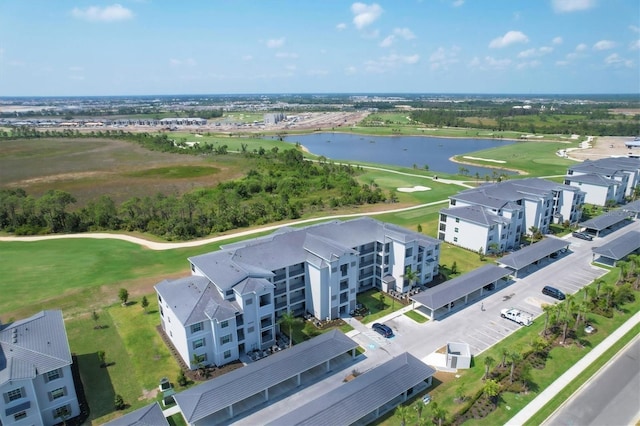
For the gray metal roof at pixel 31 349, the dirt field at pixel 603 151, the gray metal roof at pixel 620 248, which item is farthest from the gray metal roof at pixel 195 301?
the dirt field at pixel 603 151

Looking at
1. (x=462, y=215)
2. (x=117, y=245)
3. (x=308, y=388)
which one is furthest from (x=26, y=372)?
(x=462, y=215)

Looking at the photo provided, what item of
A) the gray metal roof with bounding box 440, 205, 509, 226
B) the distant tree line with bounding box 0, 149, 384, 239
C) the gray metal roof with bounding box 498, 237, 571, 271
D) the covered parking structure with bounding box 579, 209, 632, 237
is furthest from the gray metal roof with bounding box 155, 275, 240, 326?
the covered parking structure with bounding box 579, 209, 632, 237

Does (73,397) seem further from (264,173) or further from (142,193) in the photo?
(264,173)

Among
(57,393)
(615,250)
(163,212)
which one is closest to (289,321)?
(57,393)

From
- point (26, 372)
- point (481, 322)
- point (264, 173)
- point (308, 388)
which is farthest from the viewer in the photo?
point (264, 173)

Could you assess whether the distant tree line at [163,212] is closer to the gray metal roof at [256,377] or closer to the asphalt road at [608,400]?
the gray metal roof at [256,377]

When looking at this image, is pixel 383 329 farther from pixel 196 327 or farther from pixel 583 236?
pixel 583 236

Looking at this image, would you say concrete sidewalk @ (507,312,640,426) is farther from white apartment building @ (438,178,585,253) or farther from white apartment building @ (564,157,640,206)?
white apartment building @ (564,157,640,206)
